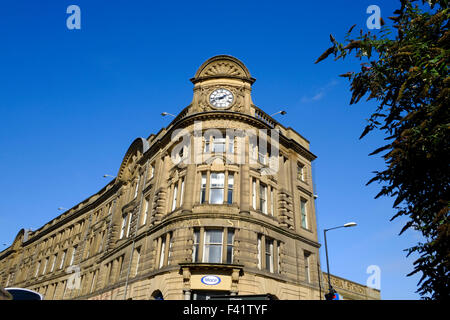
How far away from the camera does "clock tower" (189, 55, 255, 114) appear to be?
2781 cm

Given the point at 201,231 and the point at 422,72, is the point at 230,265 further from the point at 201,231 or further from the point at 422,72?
the point at 422,72

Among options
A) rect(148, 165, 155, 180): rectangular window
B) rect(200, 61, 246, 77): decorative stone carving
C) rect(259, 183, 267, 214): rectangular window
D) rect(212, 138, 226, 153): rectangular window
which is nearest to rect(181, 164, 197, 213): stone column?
rect(212, 138, 226, 153): rectangular window

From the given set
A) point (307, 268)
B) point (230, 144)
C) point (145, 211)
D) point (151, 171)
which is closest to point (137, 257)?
point (145, 211)

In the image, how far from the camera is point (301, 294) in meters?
25.3

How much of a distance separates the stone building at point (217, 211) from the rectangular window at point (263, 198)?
94 mm

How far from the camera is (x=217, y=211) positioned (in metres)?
23.3

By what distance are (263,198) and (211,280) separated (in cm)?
828

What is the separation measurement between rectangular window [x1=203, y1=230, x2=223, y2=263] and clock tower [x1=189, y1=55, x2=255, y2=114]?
10666 millimetres

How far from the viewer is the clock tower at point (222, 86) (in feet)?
91.2

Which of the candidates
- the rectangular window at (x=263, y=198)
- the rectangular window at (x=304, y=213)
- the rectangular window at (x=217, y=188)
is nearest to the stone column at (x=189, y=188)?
the rectangular window at (x=217, y=188)

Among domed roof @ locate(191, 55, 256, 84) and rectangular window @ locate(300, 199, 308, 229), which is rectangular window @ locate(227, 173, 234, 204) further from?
domed roof @ locate(191, 55, 256, 84)

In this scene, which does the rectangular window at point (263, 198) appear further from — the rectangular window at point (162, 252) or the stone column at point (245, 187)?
the rectangular window at point (162, 252)

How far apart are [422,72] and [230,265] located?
16225mm
